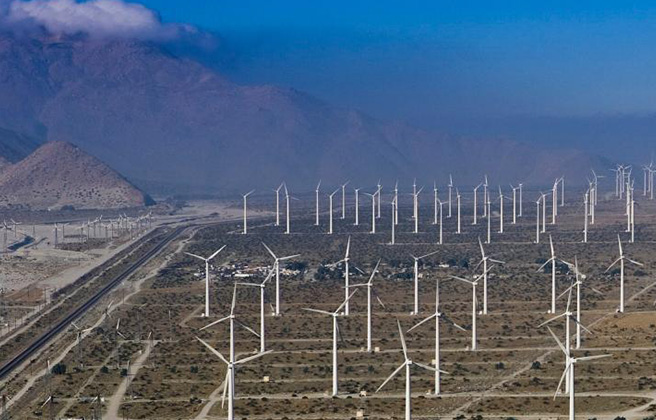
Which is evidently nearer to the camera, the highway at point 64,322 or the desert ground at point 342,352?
the desert ground at point 342,352

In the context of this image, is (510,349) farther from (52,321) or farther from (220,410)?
(52,321)

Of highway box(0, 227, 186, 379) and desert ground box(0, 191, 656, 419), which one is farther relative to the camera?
highway box(0, 227, 186, 379)

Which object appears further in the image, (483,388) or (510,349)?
(510,349)

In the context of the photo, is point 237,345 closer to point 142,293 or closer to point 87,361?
point 87,361

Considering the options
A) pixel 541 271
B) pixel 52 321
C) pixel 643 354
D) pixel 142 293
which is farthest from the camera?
pixel 541 271

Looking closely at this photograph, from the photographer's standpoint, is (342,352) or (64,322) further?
(64,322)

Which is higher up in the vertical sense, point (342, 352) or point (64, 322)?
point (64, 322)

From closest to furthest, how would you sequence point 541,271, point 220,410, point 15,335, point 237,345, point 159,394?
point 220,410 < point 159,394 < point 237,345 < point 15,335 < point 541,271

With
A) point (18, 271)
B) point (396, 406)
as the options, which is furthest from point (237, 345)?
point (18, 271)

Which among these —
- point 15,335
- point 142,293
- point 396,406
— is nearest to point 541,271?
point 142,293
